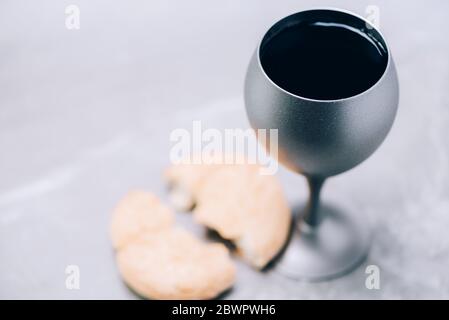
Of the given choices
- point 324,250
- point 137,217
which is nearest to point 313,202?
point 324,250

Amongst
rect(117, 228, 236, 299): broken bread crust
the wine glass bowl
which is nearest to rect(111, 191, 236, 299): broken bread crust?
rect(117, 228, 236, 299): broken bread crust

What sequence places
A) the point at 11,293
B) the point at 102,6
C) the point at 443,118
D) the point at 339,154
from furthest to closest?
the point at 102,6 < the point at 443,118 < the point at 11,293 < the point at 339,154

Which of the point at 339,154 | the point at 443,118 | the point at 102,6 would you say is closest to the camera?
the point at 339,154

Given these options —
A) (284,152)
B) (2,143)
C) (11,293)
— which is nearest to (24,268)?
(11,293)

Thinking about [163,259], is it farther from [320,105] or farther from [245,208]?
[320,105]

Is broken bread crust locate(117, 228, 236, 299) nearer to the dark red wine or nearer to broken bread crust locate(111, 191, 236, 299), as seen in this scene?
broken bread crust locate(111, 191, 236, 299)

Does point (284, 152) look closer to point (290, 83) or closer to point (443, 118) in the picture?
A: point (290, 83)
